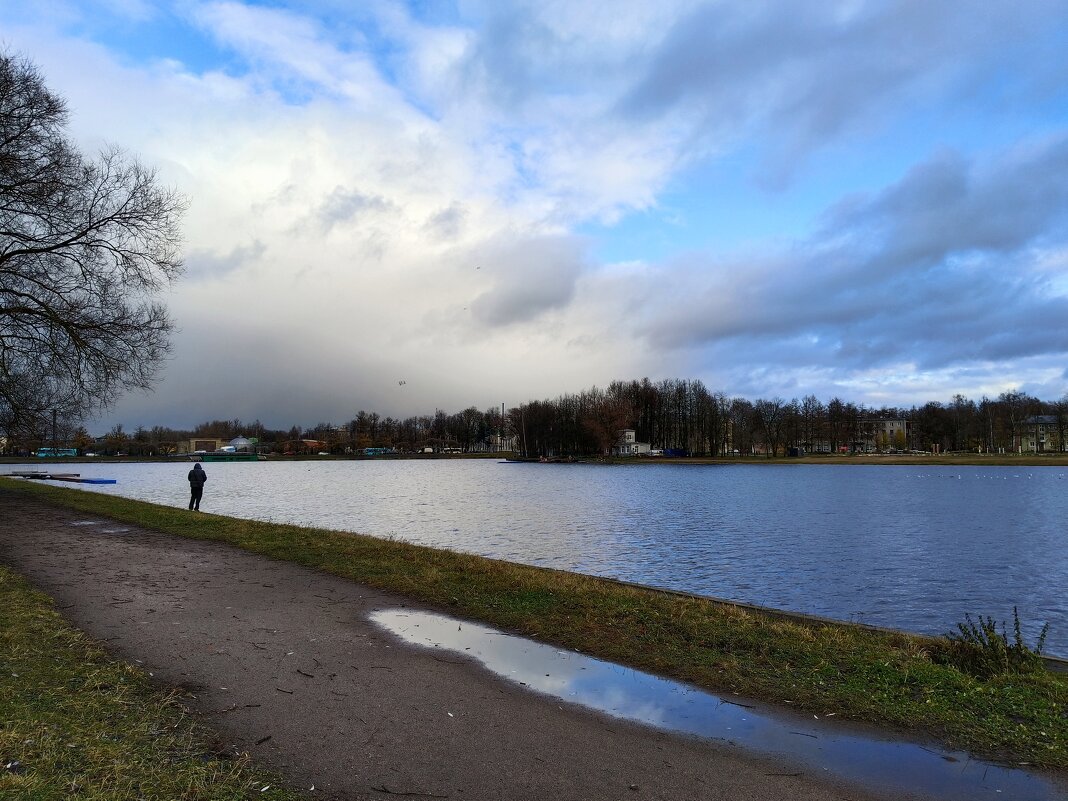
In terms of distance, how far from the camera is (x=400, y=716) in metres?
6.00

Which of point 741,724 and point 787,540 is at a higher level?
point 741,724

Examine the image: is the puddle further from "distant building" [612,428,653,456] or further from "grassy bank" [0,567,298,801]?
"distant building" [612,428,653,456]

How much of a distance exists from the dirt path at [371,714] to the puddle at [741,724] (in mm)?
306

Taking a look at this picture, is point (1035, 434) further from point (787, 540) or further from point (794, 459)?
point (787, 540)

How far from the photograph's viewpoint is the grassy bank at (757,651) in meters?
6.07

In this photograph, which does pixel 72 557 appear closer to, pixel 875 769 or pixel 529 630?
pixel 529 630

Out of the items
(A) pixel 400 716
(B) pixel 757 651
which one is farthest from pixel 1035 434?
(A) pixel 400 716

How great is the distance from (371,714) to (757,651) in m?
4.84

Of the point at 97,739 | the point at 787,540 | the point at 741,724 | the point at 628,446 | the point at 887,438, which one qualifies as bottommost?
the point at 787,540

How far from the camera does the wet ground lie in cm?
484

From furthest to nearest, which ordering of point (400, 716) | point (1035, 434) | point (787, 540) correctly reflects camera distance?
1. point (1035, 434)
2. point (787, 540)
3. point (400, 716)

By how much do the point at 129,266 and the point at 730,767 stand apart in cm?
2247

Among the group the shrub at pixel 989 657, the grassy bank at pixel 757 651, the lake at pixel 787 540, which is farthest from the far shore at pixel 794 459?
the shrub at pixel 989 657

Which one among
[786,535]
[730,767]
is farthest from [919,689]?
[786,535]
